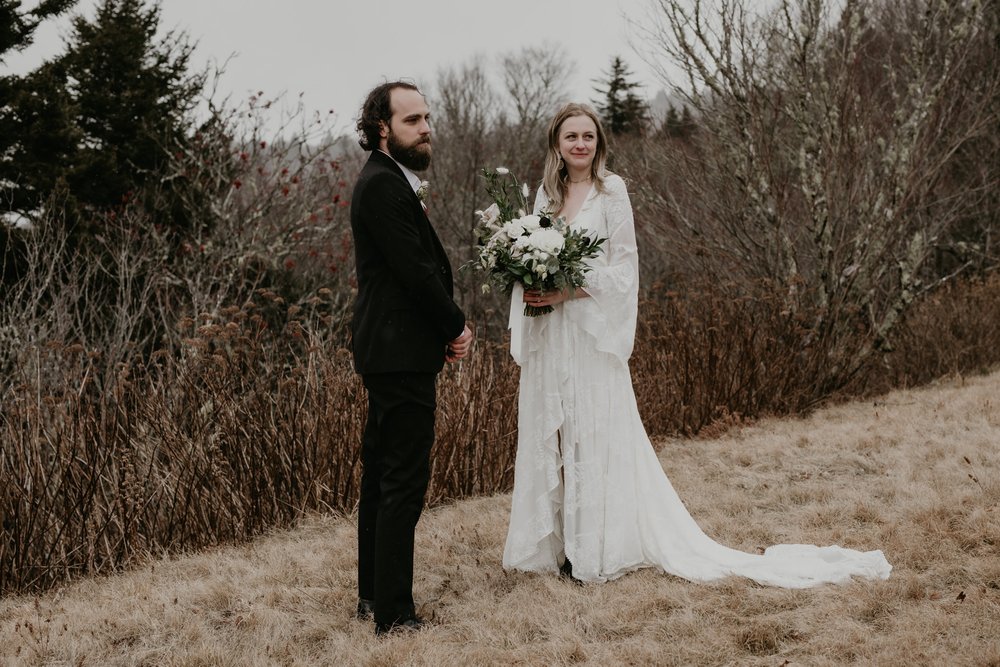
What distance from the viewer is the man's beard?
328 centimetres

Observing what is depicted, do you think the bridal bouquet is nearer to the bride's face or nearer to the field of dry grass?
the bride's face

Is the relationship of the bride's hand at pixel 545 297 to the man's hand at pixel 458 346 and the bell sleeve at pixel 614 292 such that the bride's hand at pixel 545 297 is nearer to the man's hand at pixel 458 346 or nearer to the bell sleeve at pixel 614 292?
the bell sleeve at pixel 614 292

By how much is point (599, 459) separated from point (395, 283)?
141 cm

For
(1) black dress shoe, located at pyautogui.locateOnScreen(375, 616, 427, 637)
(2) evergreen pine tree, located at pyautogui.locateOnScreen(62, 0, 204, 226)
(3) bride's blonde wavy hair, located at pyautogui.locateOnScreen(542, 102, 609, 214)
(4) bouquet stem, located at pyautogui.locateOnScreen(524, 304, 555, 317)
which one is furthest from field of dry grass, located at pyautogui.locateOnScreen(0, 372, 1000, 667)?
(2) evergreen pine tree, located at pyautogui.locateOnScreen(62, 0, 204, 226)

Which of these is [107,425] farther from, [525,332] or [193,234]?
[193,234]

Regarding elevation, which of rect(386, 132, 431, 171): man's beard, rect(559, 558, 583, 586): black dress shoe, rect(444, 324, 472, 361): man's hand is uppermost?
rect(386, 132, 431, 171): man's beard

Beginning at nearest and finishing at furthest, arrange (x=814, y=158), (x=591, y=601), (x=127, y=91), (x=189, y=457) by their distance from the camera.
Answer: (x=591, y=601), (x=189, y=457), (x=814, y=158), (x=127, y=91)

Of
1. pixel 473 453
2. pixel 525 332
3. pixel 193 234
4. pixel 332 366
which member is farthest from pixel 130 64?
pixel 525 332

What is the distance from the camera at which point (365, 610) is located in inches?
146

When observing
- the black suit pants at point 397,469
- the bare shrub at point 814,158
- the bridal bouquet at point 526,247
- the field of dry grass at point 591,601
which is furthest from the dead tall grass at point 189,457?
the bare shrub at point 814,158

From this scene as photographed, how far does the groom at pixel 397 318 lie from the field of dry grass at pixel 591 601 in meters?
0.47

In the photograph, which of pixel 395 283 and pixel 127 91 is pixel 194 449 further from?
pixel 127 91

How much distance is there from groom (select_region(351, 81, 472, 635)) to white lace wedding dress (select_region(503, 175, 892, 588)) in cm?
81

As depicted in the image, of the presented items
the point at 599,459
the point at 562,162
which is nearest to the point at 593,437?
the point at 599,459
